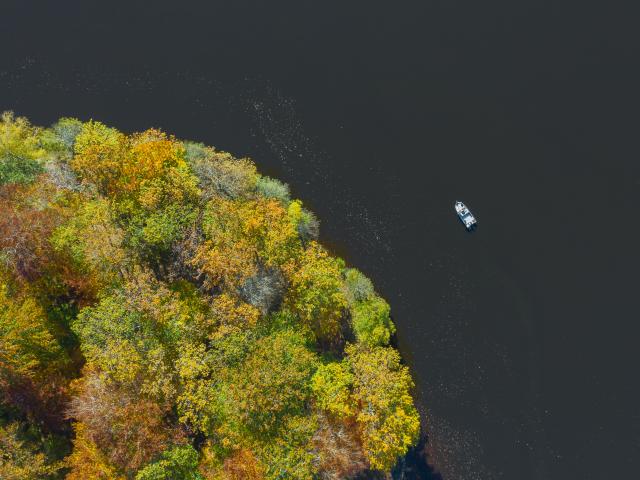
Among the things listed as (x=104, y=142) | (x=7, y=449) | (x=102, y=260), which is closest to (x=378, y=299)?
(x=102, y=260)

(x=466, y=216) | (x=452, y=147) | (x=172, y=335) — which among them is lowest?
(x=466, y=216)

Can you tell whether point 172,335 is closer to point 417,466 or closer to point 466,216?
point 417,466

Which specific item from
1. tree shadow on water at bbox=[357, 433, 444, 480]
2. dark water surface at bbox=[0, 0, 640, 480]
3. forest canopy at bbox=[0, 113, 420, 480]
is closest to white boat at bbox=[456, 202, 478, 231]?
dark water surface at bbox=[0, 0, 640, 480]

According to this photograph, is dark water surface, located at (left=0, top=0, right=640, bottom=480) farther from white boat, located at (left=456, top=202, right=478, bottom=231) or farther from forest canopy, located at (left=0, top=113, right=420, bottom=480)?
forest canopy, located at (left=0, top=113, right=420, bottom=480)

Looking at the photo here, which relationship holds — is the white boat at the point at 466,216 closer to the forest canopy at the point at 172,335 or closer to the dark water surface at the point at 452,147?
the dark water surface at the point at 452,147

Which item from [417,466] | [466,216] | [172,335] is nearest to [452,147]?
[466,216]

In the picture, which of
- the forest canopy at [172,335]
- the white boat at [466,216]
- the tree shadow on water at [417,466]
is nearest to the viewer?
the forest canopy at [172,335]

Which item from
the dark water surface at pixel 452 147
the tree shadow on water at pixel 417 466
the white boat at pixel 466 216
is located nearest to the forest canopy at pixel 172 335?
the tree shadow on water at pixel 417 466
